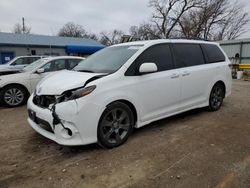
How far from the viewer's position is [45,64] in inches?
271

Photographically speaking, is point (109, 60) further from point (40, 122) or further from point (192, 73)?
point (192, 73)

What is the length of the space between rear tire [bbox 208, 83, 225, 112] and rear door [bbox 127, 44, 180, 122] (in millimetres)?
1429

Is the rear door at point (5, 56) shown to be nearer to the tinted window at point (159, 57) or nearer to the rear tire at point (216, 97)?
the tinted window at point (159, 57)

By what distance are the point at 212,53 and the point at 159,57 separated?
6.20ft

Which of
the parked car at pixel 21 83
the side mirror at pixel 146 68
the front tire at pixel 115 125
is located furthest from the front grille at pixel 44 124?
the parked car at pixel 21 83

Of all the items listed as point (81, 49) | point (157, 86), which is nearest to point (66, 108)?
point (157, 86)

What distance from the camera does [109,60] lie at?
398cm

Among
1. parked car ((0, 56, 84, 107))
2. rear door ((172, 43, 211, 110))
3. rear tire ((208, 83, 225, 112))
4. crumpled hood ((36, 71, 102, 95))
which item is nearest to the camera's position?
crumpled hood ((36, 71, 102, 95))

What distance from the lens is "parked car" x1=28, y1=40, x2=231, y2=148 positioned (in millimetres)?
3033

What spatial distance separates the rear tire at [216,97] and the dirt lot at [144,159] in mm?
918

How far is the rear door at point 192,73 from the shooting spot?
4332 mm

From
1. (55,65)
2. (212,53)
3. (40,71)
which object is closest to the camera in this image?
(212,53)

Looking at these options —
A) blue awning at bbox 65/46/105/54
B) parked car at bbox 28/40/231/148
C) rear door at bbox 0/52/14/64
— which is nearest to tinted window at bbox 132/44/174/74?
parked car at bbox 28/40/231/148

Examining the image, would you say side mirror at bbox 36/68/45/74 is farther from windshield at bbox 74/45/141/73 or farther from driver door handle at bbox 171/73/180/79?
driver door handle at bbox 171/73/180/79
